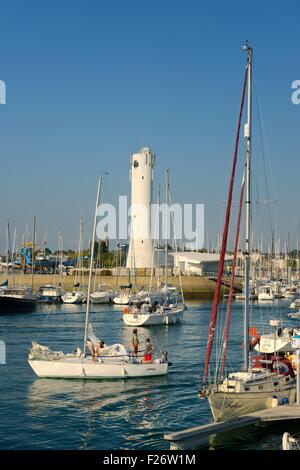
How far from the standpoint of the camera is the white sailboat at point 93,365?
1036 inches

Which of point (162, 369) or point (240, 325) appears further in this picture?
point (240, 325)

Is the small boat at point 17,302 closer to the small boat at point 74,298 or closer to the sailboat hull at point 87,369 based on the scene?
the small boat at point 74,298

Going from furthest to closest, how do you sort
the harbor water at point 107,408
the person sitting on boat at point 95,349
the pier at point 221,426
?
the person sitting on boat at point 95,349 < the harbor water at point 107,408 < the pier at point 221,426

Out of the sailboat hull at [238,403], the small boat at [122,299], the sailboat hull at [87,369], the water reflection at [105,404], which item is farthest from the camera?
the small boat at [122,299]

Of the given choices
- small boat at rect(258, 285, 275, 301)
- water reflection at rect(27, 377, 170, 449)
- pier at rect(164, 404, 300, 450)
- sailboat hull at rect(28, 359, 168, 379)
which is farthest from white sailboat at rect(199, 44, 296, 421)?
small boat at rect(258, 285, 275, 301)

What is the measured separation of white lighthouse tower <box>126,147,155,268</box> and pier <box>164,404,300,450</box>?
277 ft

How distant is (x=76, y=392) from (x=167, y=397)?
11.6 feet

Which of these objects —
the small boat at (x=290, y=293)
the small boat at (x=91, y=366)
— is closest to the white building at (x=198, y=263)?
the small boat at (x=290, y=293)

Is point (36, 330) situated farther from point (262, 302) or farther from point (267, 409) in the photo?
point (262, 302)

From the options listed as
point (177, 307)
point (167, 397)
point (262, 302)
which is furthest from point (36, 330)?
→ point (262, 302)

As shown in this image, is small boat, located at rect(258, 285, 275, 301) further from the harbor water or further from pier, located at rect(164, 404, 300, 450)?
pier, located at rect(164, 404, 300, 450)

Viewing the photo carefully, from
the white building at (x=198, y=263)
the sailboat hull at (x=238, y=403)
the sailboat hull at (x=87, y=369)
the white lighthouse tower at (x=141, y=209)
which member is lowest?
the sailboat hull at (x=87, y=369)

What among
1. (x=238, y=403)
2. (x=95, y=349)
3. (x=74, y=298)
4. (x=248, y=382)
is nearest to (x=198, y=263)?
(x=74, y=298)
